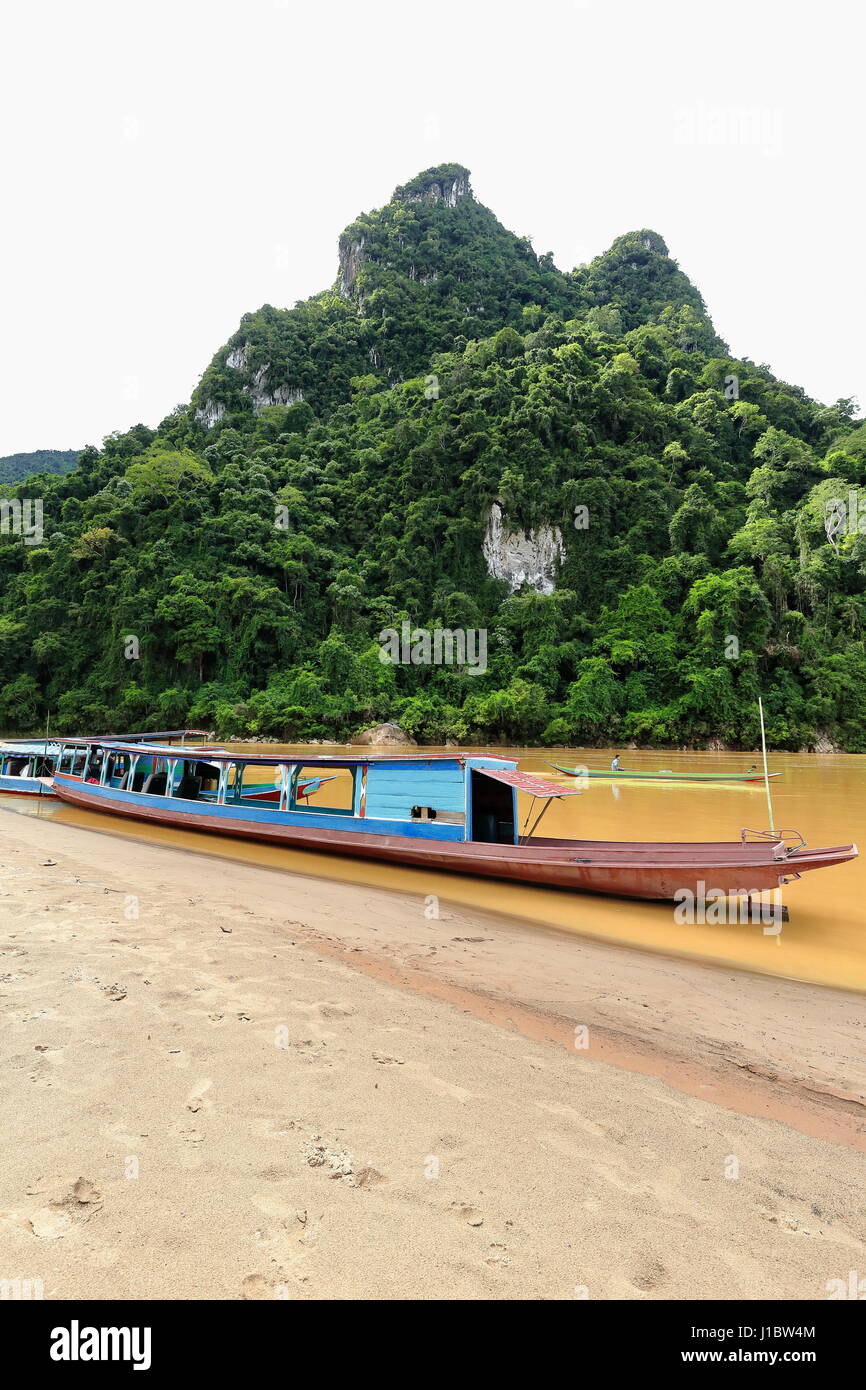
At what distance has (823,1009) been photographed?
18.3ft

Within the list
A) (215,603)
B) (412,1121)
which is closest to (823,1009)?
(412,1121)

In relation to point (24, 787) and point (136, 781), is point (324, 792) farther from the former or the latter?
point (24, 787)

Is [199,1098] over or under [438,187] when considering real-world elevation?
under

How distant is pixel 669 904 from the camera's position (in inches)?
357

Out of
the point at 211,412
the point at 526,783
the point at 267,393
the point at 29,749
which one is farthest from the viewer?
the point at 267,393

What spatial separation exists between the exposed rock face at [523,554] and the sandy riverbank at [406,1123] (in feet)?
153

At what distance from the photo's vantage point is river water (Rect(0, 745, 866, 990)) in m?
7.31

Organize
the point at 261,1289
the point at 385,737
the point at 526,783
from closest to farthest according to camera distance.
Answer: the point at 261,1289 → the point at 526,783 → the point at 385,737

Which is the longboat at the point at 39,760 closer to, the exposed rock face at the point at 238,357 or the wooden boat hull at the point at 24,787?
the wooden boat hull at the point at 24,787

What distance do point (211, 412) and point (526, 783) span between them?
78111 millimetres

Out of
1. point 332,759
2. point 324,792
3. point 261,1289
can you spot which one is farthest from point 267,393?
point 261,1289

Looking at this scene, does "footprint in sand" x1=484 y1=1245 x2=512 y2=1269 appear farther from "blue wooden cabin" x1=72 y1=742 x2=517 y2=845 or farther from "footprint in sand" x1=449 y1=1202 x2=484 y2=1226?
"blue wooden cabin" x1=72 y1=742 x2=517 y2=845

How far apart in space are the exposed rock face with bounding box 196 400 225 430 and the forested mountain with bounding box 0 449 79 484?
38241 mm

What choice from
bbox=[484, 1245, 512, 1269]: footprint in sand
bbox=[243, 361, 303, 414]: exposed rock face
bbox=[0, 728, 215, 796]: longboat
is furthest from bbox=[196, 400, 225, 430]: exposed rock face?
bbox=[484, 1245, 512, 1269]: footprint in sand
